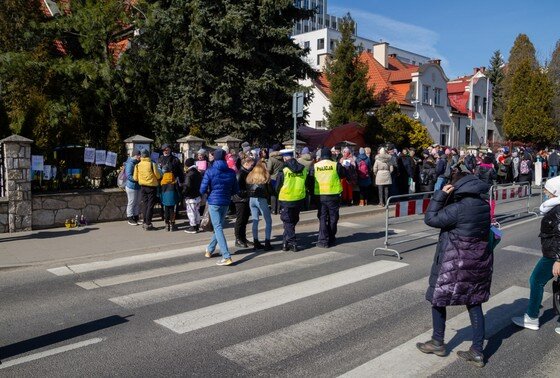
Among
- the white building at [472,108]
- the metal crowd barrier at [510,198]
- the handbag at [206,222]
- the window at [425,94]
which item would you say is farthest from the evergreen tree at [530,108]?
the handbag at [206,222]

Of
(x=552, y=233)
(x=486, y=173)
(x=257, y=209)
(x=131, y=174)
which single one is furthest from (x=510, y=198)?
(x=131, y=174)

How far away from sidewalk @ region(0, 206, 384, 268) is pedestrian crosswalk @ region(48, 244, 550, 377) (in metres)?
0.50

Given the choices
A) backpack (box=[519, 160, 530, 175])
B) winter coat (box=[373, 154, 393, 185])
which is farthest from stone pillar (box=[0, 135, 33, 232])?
backpack (box=[519, 160, 530, 175])

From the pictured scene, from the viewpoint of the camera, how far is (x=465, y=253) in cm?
442

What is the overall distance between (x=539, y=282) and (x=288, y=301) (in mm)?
2933

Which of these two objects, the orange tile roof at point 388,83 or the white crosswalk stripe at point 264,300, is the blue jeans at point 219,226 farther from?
the orange tile roof at point 388,83

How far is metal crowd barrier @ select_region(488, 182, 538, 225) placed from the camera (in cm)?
1325

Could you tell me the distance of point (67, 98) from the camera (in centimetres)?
1650

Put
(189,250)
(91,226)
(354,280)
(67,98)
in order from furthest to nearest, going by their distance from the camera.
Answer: (67,98)
(91,226)
(189,250)
(354,280)

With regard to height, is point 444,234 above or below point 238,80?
below

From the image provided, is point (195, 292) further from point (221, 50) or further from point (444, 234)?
point (221, 50)

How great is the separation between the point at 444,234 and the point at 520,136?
154ft

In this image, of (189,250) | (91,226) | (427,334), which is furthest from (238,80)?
(427,334)

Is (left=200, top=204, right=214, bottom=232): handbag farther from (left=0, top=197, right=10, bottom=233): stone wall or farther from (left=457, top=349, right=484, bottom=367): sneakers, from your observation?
(left=457, top=349, right=484, bottom=367): sneakers
